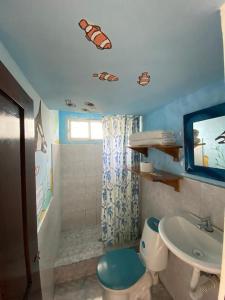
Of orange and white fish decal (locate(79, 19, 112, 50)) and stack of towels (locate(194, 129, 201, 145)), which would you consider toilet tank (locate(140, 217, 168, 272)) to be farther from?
orange and white fish decal (locate(79, 19, 112, 50))

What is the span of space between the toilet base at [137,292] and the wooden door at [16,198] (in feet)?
2.54

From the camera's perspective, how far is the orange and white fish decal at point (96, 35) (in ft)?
2.00

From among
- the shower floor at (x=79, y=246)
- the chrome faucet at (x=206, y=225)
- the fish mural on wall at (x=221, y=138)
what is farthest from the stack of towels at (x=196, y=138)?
the shower floor at (x=79, y=246)

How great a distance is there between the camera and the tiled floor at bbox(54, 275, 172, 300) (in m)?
1.69

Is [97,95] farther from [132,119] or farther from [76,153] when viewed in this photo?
[76,153]

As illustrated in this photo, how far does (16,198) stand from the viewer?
704 mm

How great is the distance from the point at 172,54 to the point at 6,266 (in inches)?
45.2

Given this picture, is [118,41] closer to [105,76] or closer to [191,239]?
[105,76]

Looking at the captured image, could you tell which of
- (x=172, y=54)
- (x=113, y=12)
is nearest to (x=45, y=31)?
(x=113, y=12)

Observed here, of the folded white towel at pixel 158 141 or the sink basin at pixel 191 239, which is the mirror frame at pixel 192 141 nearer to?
the folded white towel at pixel 158 141

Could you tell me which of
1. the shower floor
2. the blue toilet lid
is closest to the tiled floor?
the shower floor

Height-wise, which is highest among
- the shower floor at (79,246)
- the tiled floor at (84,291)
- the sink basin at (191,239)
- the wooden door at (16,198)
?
the wooden door at (16,198)

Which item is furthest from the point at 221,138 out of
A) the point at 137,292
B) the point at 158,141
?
the point at 137,292

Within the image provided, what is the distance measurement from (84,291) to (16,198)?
174 cm
